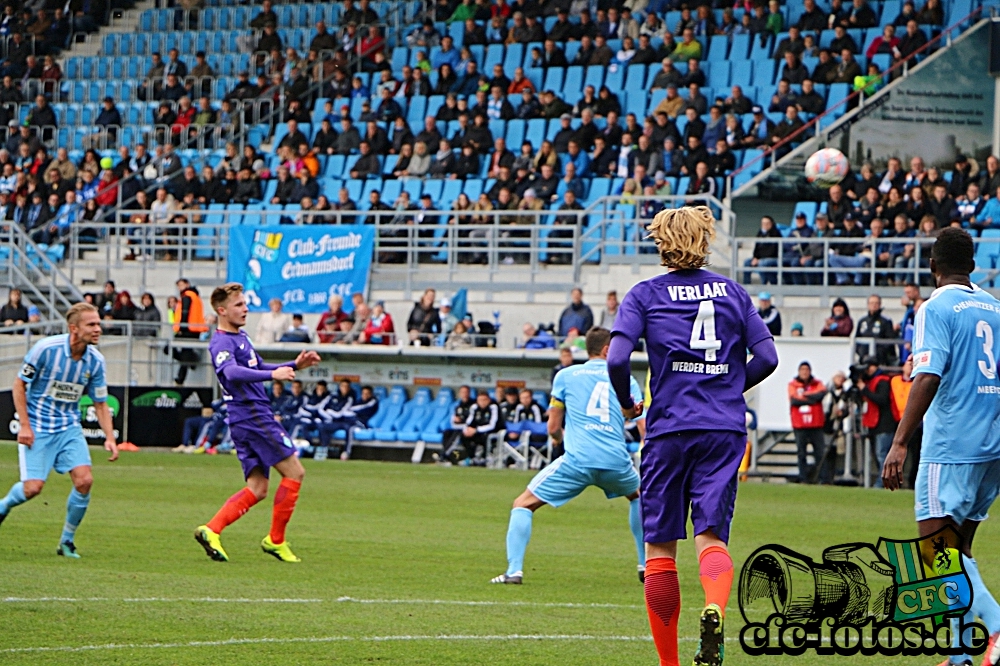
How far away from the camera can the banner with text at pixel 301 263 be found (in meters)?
28.0

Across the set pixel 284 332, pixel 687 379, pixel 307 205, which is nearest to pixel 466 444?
pixel 284 332

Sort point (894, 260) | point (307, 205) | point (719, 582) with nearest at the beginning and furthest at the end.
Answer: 1. point (719, 582)
2. point (894, 260)
3. point (307, 205)

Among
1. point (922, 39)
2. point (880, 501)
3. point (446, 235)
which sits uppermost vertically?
point (922, 39)

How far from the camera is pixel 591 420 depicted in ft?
36.0

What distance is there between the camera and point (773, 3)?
30.4 metres

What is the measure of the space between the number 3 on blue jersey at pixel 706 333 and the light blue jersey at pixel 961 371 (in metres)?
1.16

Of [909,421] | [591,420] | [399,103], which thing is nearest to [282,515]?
[591,420]

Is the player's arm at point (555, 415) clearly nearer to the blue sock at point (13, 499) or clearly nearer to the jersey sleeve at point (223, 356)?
the jersey sleeve at point (223, 356)

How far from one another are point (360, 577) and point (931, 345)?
528 cm

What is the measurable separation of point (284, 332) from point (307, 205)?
11.6ft

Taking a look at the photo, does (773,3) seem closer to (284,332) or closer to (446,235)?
(446,235)

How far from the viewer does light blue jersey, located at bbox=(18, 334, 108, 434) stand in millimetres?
11750

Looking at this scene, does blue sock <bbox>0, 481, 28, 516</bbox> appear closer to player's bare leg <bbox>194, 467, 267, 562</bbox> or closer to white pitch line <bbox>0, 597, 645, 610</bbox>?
player's bare leg <bbox>194, 467, 267, 562</bbox>

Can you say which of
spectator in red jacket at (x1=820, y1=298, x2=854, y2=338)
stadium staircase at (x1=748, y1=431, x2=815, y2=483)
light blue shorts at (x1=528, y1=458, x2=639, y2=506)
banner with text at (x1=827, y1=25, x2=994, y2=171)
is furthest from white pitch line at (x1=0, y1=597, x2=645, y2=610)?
banner with text at (x1=827, y1=25, x2=994, y2=171)
